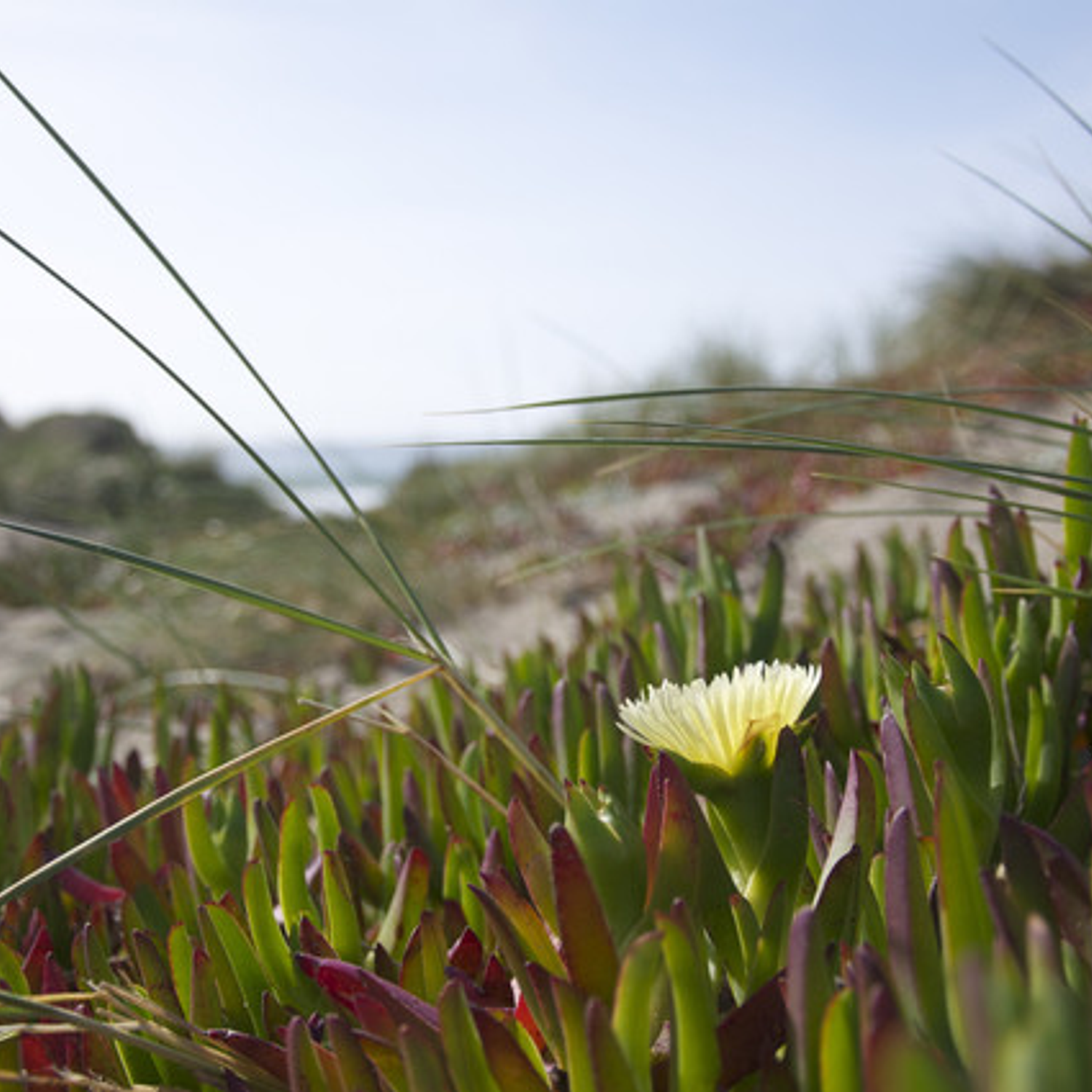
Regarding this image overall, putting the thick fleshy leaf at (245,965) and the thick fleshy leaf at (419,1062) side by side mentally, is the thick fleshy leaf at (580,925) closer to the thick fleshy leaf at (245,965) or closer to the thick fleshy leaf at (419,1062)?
the thick fleshy leaf at (419,1062)

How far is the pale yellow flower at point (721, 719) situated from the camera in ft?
2.58

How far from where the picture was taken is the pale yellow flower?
2.58 feet

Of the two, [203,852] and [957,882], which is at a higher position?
[957,882]

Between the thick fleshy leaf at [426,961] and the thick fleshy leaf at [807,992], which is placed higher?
the thick fleshy leaf at [807,992]

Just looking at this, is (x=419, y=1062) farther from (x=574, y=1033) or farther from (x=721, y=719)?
(x=721, y=719)

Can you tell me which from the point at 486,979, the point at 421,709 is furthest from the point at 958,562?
the point at 486,979

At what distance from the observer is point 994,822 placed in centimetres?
91

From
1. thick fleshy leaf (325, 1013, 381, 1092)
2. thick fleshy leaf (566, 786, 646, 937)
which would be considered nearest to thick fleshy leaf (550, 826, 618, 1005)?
thick fleshy leaf (566, 786, 646, 937)

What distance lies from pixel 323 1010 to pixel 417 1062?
37 cm

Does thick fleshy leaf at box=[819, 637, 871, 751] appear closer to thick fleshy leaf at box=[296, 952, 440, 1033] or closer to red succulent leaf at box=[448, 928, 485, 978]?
red succulent leaf at box=[448, 928, 485, 978]

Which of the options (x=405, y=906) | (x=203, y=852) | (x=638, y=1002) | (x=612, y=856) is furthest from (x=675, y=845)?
(x=203, y=852)

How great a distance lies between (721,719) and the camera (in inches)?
31.4

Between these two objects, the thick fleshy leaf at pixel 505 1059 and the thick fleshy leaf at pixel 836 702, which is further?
the thick fleshy leaf at pixel 836 702

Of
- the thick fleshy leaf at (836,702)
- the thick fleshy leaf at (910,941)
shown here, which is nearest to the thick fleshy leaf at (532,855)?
the thick fleshy leaf at (910,941)
